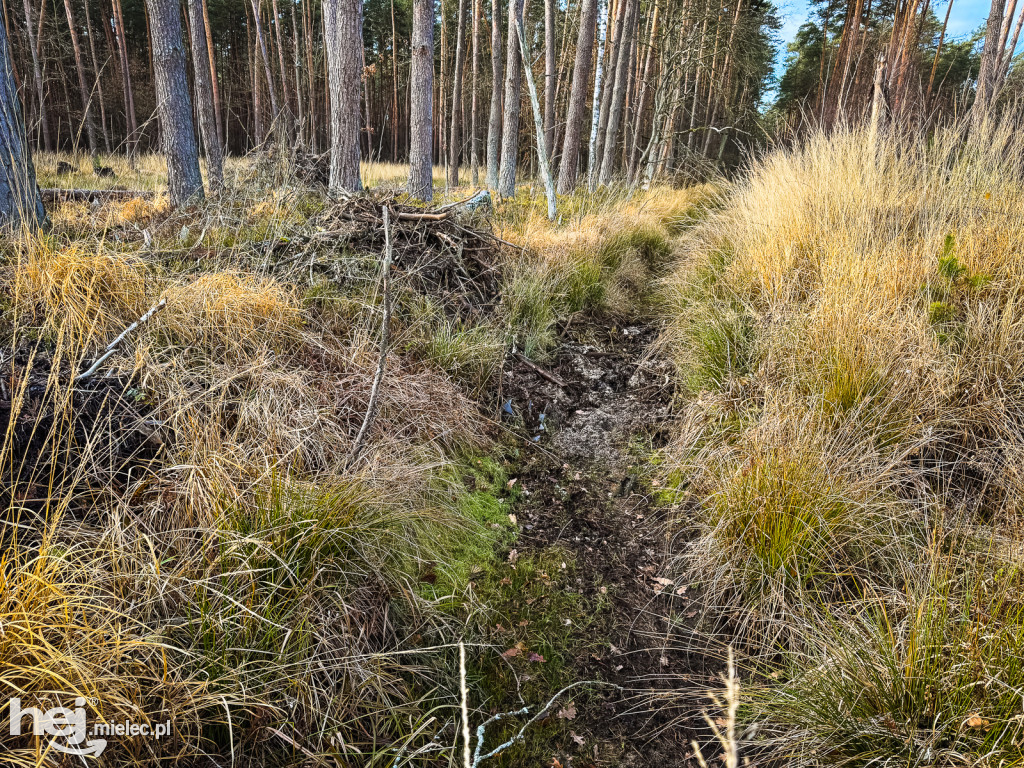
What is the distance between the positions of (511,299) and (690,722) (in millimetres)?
3468

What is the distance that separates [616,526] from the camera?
2.90m

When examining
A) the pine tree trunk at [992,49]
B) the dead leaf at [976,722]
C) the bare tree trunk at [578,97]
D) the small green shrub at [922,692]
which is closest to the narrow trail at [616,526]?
the small green shrub at [922,692]

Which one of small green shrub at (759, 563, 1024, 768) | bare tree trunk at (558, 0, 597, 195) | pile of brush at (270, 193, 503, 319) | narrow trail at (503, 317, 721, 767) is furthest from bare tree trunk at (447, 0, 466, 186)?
small green shrub at (759, 563, 1024, 768)

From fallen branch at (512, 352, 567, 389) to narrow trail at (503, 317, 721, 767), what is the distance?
0.02 m

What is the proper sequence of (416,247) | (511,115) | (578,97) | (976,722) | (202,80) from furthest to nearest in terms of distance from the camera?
(511,115) < (578,97) < (202,80) < (416,247) < (976,722)

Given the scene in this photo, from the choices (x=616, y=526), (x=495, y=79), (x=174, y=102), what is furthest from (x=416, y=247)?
(x=495, y=79)

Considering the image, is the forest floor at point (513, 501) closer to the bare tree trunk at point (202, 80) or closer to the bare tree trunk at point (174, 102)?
the bare tree trunk at point (174, 102)

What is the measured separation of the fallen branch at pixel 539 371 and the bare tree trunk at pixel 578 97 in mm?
6657

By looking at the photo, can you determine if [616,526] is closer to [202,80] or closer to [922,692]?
[922,692]

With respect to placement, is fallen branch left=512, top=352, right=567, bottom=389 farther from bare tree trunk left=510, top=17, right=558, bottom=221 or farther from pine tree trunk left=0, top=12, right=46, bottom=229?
bare tree trunk left=510, top=17, right=558, bottom=221

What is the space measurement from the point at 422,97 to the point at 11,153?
15.4ft

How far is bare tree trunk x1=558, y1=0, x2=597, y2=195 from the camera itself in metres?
8.61

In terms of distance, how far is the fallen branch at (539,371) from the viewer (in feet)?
13.6

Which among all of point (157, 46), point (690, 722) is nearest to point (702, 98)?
point (157, 46)
